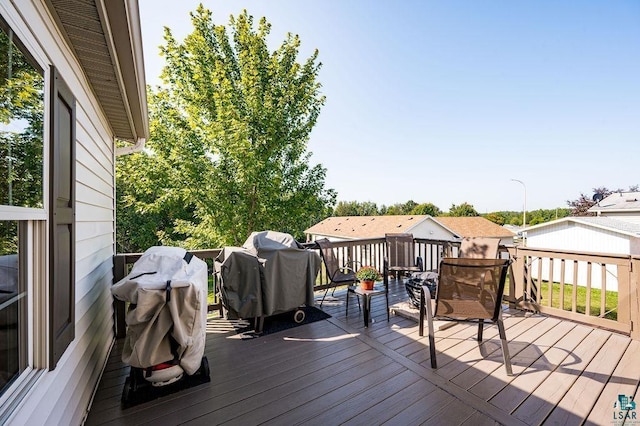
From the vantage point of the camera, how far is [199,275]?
232 cm

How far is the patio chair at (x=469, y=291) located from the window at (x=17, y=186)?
280cm

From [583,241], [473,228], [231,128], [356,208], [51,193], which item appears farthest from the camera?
[356,208]

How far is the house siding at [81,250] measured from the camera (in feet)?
4.00

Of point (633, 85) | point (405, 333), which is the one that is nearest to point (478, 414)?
point (405, 333)

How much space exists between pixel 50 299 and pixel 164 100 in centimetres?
767

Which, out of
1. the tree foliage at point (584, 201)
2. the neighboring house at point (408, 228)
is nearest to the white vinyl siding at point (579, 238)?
the neighboring house at point (408, 228)

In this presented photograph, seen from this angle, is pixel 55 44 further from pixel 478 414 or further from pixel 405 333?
pixel 405 333

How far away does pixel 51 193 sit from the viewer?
4.58 ft

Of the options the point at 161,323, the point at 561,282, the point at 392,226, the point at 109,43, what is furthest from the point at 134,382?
the point at 392,226

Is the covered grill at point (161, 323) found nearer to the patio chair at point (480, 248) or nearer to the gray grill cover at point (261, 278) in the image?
the gray grill cover at point (261, 278)

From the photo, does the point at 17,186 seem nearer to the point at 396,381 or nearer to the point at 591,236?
the point at 396,381

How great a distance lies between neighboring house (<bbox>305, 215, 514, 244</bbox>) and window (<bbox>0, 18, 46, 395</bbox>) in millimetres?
15566

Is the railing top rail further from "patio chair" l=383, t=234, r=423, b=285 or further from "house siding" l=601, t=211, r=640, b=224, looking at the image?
"house siding" l=601, t=211, r=640, b=224

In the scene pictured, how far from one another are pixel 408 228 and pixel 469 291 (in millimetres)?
15733
